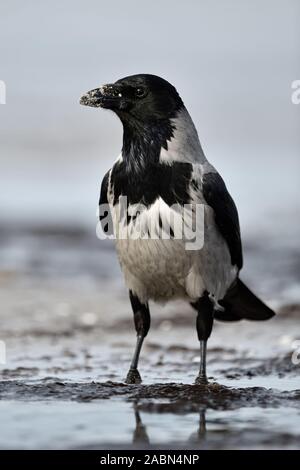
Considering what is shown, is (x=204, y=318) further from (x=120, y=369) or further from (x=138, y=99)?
(x=138, y=99)

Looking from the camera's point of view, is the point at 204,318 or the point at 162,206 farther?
the point at 204,318

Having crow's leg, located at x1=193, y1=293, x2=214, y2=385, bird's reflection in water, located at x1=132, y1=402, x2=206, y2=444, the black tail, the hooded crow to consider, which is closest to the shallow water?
bird's reflection in water, located at x1=132, y1=402, x2=206, y2=444

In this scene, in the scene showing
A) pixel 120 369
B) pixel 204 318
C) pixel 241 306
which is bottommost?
pixel 120 369

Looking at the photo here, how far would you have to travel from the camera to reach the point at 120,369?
8062 millimetres

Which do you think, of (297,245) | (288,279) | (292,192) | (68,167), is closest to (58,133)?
(68,167)

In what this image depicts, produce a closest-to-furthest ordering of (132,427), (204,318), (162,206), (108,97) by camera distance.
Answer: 1. (132,427)
2. (162,206)
3. (108,97)
4. (204,318)

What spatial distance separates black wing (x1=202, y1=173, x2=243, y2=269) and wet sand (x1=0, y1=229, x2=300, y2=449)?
85 centimetres

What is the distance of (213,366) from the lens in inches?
321

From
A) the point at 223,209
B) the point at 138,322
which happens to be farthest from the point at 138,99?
the point at 138,322

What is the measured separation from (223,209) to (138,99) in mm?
849

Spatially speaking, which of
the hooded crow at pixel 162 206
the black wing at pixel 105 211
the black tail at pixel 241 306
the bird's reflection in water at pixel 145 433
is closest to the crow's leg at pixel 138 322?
the hooded crow at pixel 162 206

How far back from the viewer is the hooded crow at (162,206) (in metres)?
7.07

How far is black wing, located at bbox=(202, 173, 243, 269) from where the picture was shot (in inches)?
284
